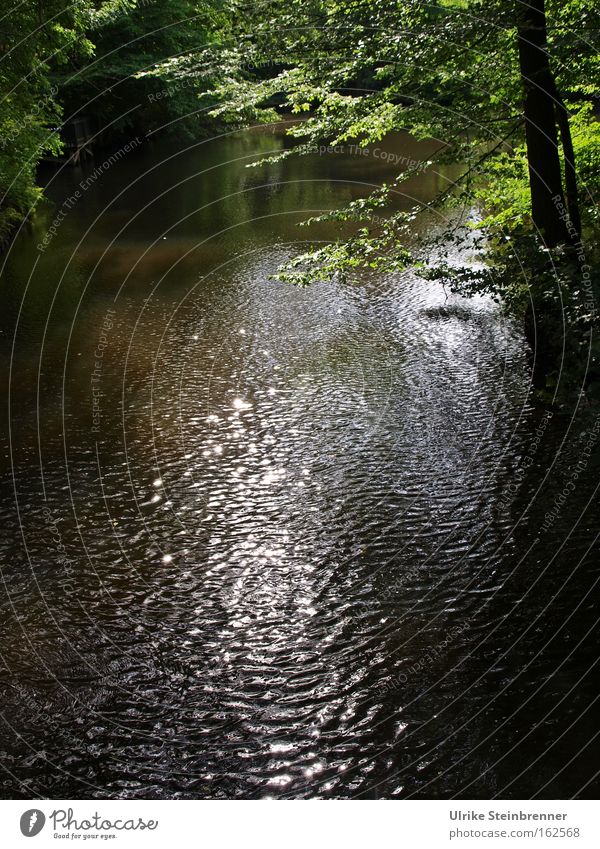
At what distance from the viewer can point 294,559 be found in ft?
26.7

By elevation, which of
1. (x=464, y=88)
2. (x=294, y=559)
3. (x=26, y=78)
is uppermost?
(x=26, y=78)

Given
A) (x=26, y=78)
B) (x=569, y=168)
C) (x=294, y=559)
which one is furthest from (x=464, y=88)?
(x=26, y=78)

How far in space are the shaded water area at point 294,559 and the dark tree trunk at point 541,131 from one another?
8.49 feet

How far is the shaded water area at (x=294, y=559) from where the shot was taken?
221 inches

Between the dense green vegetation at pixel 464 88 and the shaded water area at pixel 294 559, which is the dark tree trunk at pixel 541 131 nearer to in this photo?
the dense green vegetation at pixel 464 88

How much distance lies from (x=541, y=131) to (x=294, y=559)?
24.2 feet

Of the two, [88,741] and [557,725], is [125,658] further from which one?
[557,725]

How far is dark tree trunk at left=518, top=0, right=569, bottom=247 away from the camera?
10266 mm

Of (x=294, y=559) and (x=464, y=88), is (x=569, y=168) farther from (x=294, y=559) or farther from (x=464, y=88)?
(x=294, y=559)

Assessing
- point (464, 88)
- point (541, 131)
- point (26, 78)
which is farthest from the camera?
point (26, 78)

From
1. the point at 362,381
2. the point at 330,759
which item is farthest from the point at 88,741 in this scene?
the point at 362,381

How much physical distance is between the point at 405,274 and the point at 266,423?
28.8 ft

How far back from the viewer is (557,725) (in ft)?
18.5

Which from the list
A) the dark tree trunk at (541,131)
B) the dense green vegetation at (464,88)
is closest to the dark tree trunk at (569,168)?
the dense green vegetation at (464,88)
